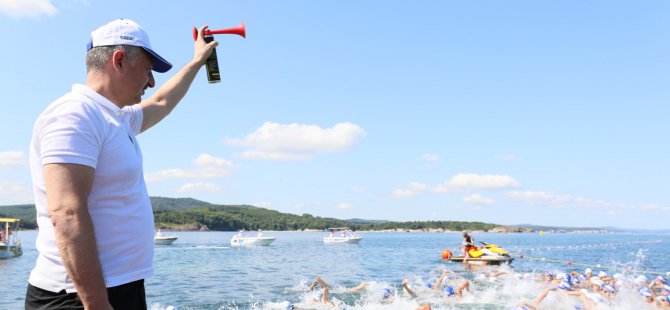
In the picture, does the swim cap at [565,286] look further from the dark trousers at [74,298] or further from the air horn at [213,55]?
the dark trousers at [74,298]

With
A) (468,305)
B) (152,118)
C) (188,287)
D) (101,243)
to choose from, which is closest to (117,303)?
(101,243)

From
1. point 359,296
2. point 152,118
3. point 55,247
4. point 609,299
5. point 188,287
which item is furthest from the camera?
point 188,287

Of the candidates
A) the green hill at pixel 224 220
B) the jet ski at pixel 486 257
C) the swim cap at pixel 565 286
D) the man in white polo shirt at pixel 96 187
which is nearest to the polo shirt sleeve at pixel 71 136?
the man in white polo shirt at pixel 96 187

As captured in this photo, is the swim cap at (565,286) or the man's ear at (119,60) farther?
the swim cap at (565,286)

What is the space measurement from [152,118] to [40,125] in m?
1.34

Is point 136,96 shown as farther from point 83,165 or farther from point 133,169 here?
point 83,165

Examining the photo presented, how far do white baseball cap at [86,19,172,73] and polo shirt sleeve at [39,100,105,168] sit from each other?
1.21ft

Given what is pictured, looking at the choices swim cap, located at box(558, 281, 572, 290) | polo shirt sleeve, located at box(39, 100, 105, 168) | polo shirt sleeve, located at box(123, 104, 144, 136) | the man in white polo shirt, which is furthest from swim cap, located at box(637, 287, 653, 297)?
polo shirt sleeve, located at box(39, 100, 105, 168)

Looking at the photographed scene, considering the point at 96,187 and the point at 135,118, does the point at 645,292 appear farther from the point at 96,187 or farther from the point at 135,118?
the point at 96,187

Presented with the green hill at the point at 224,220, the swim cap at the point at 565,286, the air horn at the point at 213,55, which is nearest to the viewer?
the air horn at the point at 213,55

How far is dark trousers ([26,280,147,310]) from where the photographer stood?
203 cm

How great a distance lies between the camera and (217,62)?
3.71 meters

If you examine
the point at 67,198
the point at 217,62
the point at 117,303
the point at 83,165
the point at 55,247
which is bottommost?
the point at 117,303

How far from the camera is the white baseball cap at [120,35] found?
Result: 86.2 inches
